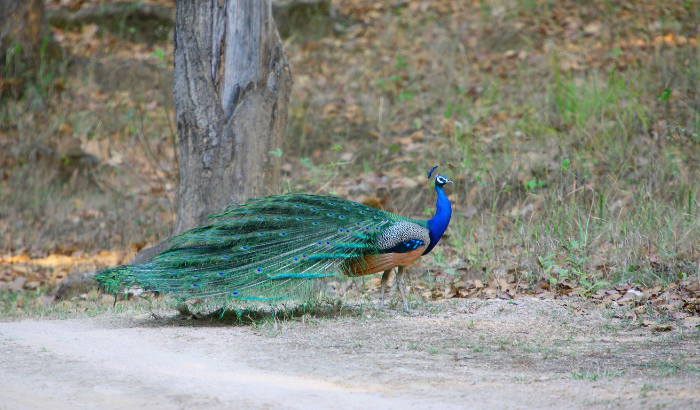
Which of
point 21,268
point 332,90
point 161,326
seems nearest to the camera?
point 161,326

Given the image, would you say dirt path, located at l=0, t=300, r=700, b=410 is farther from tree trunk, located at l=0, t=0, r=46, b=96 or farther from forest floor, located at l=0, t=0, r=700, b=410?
tree trunk, located at l=0, t=0, r=46, b=96

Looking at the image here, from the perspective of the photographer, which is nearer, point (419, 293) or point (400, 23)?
point (419, 293)

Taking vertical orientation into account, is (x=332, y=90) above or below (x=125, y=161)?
A: above

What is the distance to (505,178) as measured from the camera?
8.29m

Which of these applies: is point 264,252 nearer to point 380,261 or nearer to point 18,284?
point 380,261

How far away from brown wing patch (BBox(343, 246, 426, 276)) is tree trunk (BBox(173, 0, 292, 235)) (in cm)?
183

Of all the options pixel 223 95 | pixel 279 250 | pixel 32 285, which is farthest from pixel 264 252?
pixel 32 285

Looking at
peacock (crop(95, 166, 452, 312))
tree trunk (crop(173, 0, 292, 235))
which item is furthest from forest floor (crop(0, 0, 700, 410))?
tree trunk (crop(173, 0, 292, 235))

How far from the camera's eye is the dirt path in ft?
10.2

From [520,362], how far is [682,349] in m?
A: 1.11

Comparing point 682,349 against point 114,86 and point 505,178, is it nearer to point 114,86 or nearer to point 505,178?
point 505,178

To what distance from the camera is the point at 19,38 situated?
10.8m

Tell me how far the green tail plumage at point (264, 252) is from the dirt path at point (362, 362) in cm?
36


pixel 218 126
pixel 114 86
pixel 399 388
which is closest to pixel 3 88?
pixel 114 86
